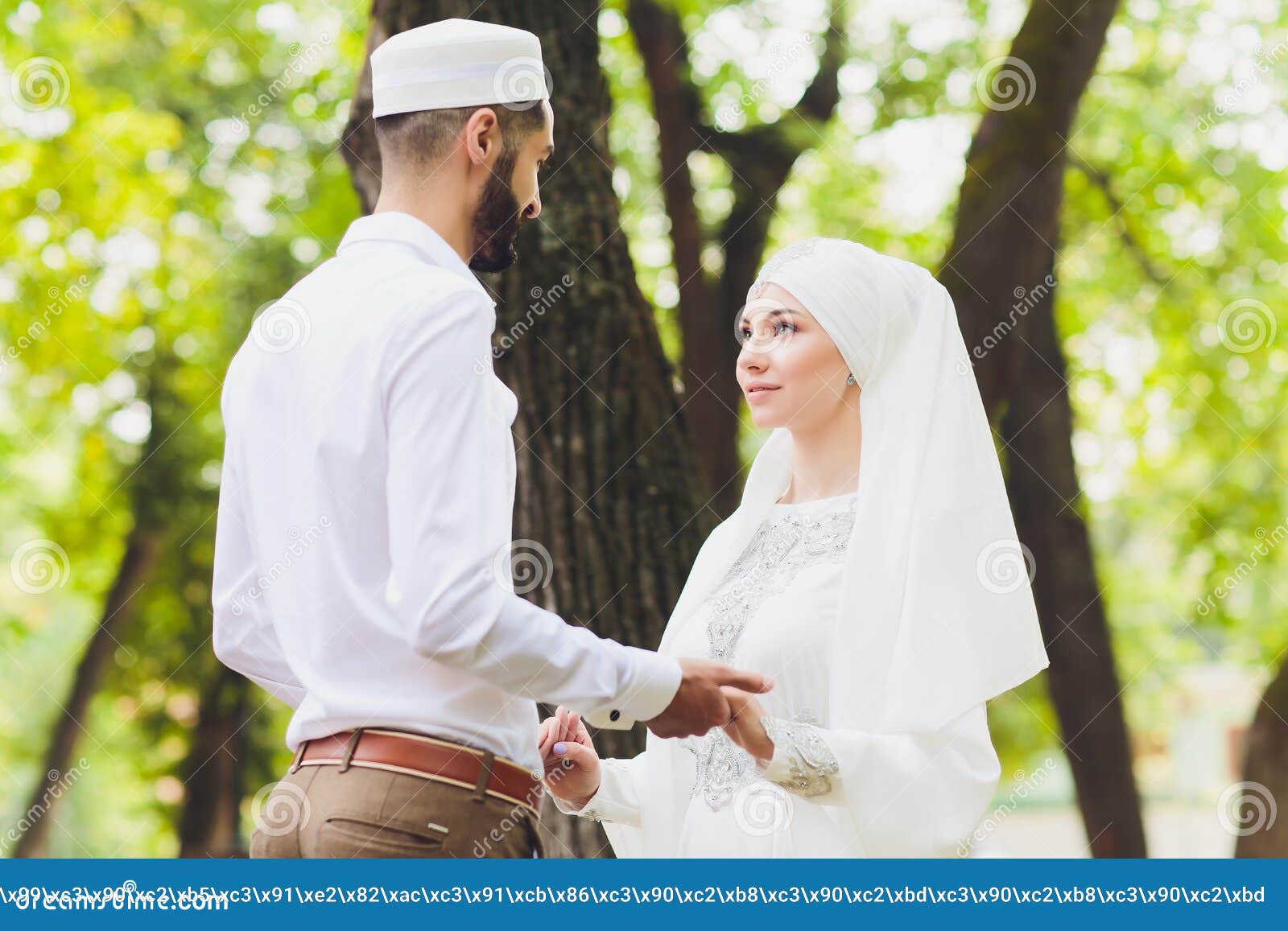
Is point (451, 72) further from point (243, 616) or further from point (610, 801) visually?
point (610, 801)

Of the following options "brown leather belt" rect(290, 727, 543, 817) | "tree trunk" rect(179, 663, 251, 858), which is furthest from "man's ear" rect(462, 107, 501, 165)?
"tree trunk" rect(179, 663, 251, 858)

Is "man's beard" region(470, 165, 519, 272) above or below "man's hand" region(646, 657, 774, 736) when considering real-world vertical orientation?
above

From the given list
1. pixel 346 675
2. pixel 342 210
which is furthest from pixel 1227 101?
pixel 346 675

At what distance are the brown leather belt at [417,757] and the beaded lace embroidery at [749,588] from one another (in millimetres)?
856

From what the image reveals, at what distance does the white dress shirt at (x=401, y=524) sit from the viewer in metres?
2.34

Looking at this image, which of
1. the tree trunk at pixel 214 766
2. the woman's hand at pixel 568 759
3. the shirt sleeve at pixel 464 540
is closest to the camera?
the shirt sleeve at pixel 464 540

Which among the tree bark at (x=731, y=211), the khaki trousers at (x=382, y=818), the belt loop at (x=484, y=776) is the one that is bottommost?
the tree bark at (x=731, y=211)

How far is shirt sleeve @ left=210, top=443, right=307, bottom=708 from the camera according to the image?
2.78 meters

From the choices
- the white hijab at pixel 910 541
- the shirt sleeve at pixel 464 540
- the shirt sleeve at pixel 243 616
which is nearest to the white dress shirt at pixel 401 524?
the shirt sleeve at pixel 464 540

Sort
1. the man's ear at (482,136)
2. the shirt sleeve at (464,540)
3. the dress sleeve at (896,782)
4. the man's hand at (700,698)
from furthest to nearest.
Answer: the dress sleeve at (896,782) < the man's ear at (482,136) < the man's hand at (700,698) < the shirt sleeve at (464,540)

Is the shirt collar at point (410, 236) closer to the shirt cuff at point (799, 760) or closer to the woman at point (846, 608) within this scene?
the woman at point (846, 608)

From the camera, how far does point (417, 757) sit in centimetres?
244

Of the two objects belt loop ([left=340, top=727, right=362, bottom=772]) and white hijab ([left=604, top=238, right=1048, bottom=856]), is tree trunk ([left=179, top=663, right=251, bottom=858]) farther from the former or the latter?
belt loop ([left=340, top=727, right=362, bottom=772])

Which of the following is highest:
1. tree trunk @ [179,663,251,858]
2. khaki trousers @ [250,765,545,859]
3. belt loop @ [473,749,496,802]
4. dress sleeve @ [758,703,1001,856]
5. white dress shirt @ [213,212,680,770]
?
white dress shirt @ [213,212,680,770]
